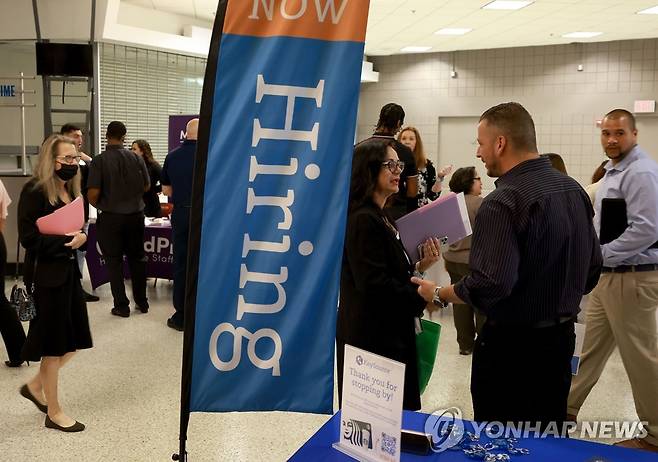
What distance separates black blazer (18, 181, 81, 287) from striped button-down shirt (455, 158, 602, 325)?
210 cm

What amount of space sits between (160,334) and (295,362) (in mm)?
3689

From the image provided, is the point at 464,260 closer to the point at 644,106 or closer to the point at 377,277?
the point at 377,277

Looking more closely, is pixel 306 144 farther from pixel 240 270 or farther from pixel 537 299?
pixel 537 299

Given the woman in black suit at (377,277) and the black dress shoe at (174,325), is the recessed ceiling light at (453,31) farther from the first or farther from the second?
the woman in black suit at (377,277)

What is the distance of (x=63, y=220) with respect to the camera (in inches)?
131

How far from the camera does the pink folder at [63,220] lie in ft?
10.8

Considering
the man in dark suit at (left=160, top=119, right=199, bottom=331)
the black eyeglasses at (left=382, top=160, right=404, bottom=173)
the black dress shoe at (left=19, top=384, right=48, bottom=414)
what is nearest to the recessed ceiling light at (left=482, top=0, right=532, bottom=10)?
the man in dark suit at (left=160, top=119, right=199, bottom=331)

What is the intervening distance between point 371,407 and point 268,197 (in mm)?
567

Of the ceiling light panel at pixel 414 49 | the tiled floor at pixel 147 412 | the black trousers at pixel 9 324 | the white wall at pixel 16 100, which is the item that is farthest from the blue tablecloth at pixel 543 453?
the ceiling light panel at pixel 414 49

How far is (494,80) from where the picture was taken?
43.0 feet

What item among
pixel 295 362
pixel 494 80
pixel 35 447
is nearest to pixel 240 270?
pixel 295 362

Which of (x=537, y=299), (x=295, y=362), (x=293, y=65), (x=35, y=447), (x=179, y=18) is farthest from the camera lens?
(x=179, y=18)

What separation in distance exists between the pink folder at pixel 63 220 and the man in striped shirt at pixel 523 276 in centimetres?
193

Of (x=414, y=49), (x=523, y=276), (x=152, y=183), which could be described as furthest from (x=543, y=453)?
(x=414, y=49)
